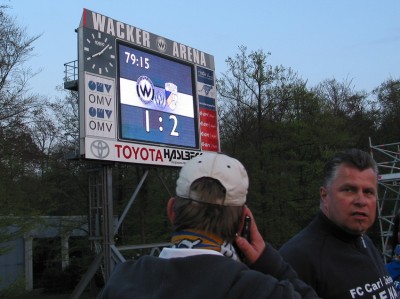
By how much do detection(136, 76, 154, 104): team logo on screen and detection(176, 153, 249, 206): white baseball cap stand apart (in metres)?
9.21

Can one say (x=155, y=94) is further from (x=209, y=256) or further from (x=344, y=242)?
(x=209, y=256)

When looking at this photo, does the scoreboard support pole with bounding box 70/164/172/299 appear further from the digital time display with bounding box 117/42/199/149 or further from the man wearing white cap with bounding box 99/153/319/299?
the man wearing white cap with bounding box 99/153/319/299

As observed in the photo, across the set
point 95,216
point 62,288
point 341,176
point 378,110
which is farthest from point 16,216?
point 378,110

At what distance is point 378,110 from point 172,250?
121 ft

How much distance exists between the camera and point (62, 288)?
27516 millimetres

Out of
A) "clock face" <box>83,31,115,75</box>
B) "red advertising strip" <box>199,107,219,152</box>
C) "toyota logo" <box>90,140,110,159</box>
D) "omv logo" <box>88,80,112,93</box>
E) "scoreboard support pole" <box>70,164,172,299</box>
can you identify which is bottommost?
"scoreboard support pole" <box>70,164,172,299</box>

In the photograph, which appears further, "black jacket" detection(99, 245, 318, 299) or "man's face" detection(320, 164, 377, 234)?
"man's face" detection(320, 164, 377, 234)

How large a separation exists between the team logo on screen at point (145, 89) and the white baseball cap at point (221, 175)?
30.2 ft

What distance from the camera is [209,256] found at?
145 centimetres

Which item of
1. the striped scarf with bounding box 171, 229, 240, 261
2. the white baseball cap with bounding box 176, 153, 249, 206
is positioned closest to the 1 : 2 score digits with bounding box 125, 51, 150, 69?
the white baseball cap with bounding box 176, 153, 249, 206

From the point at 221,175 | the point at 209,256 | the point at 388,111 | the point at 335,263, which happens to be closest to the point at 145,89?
the point at 335,263

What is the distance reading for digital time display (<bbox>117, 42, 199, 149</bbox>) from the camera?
10492 millimetres

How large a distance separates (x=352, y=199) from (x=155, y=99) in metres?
8.65

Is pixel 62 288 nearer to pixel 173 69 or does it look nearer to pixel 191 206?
pixel 173 69
